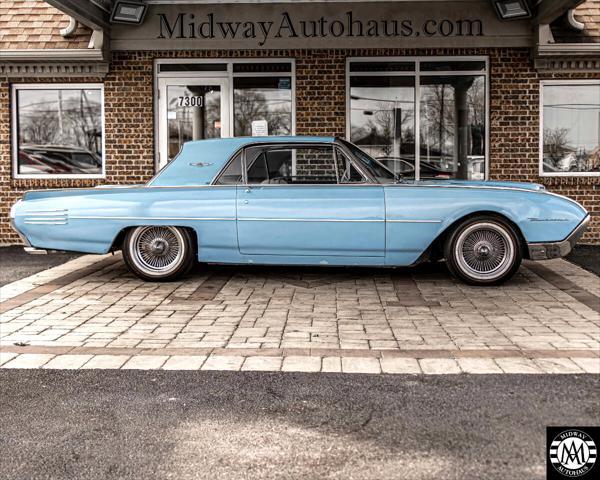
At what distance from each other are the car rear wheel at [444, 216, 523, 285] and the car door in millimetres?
734

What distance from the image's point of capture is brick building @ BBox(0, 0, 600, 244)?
11.2 meters

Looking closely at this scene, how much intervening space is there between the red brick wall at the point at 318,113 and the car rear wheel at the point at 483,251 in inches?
169

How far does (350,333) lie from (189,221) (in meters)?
2.59

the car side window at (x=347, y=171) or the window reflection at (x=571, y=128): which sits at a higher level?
the window reflection at (x=571, y=128)

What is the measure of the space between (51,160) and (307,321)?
7345mm

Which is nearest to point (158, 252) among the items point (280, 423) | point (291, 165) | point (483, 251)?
point (291, 165)

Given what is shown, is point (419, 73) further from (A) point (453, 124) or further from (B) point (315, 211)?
(B) point (315, 211)

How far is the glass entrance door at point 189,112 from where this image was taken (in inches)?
458

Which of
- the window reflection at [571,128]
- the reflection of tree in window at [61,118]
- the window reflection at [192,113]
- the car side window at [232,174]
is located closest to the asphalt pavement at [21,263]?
the car side window at [232,174]

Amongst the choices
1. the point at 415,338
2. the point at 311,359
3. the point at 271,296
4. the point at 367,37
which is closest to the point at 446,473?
the point at 311,359

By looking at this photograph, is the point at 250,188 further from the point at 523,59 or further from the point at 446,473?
the point at 523,59

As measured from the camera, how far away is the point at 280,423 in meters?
3.66

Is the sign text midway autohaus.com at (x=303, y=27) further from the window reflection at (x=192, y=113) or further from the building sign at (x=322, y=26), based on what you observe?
the window reflection at (x=192, y=113)

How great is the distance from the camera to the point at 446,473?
3.02 meters
